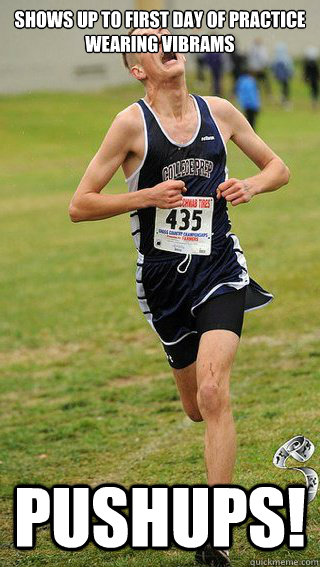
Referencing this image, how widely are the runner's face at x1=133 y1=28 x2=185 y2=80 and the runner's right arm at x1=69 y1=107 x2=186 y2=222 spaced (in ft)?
0.73

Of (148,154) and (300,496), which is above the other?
(148,154)

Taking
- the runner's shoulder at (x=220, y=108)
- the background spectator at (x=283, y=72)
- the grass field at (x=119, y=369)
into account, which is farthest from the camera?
the background spectator at (x=283, y=72)

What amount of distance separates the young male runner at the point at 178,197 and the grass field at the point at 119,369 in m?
1.18

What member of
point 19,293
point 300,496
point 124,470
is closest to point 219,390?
point 300,496

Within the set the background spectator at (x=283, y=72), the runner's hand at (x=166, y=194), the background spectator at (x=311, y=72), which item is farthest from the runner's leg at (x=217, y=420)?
the background spectator at (x=311, y=72)

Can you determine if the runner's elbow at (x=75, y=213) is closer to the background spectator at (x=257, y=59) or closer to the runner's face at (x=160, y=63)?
the runner's face at (x=160, y=63)

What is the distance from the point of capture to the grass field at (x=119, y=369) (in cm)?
728

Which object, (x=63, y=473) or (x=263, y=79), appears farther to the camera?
(x=263, y=79)

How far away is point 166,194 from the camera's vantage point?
18.7 ft

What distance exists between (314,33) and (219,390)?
144 feet

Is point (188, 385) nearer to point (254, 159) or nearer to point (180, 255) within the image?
point (180, 255)

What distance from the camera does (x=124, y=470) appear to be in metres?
7.65

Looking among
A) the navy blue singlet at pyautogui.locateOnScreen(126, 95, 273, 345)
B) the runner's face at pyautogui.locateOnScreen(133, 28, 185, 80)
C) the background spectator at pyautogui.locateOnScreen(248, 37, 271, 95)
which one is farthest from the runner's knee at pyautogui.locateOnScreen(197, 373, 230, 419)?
the background spectator at pyautogui.locateOnScreen(248, 37, 271, 95)

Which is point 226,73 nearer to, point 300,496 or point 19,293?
point 19,293
